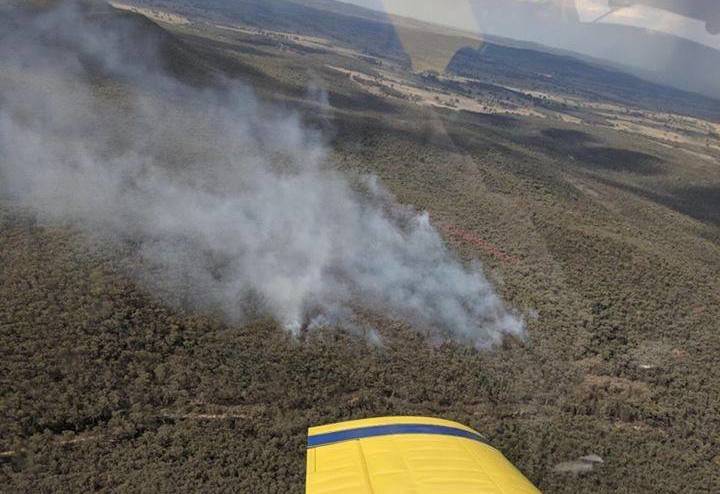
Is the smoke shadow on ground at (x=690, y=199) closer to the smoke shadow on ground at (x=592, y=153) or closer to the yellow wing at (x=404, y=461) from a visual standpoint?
the smoke shadow on ground at (x=592, y=153)

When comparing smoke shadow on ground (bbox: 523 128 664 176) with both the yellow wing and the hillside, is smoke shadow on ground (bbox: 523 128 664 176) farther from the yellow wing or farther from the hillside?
the yellow wing

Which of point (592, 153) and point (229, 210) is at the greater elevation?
point (592, 153)

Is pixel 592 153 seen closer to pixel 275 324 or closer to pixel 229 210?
pixel 229 210

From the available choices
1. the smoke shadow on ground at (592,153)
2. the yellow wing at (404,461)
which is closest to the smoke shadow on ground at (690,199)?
the smoke shadow on ground at (592,153)

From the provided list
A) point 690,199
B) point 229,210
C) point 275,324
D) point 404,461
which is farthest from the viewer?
point 690,199

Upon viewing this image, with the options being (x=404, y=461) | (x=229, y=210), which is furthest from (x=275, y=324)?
(x=404, y=461)

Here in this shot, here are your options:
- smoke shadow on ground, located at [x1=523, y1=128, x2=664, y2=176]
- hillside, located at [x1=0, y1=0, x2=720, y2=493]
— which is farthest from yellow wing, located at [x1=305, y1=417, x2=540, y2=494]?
smoke shadow on ground, located at [x1=523, y1=128, x2=664, y2=176]
